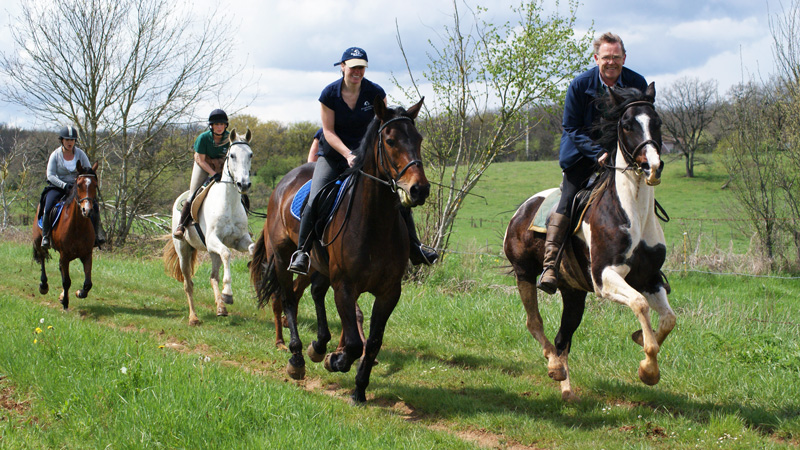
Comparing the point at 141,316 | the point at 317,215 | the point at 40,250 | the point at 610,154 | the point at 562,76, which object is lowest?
the point at 141,316

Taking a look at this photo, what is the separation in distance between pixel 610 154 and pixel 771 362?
2664mm

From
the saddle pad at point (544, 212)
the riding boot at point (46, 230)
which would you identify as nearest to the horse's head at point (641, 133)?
the saddle pad at point (544, 212)

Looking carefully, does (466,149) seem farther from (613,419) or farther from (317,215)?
(613,419)

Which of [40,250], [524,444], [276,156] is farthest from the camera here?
[276,156]

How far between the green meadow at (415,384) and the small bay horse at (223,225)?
0.58 metres

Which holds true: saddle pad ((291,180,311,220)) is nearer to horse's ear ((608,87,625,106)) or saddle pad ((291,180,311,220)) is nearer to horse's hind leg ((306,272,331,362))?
horse's hind leg ((306,272,331,362))

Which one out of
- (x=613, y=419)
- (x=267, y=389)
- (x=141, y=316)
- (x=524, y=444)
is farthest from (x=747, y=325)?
(x=141, y=316)

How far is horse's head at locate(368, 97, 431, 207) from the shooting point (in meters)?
4.32

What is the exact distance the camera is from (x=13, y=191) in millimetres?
26344

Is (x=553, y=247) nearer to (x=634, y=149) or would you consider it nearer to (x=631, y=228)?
(x=631, y=228)

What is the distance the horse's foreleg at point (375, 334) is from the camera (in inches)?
204

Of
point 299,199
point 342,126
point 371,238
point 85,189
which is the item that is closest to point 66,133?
point 85,189

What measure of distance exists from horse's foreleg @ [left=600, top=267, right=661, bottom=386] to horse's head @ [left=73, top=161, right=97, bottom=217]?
8108 mm

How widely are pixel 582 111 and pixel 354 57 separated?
2.10 metres
